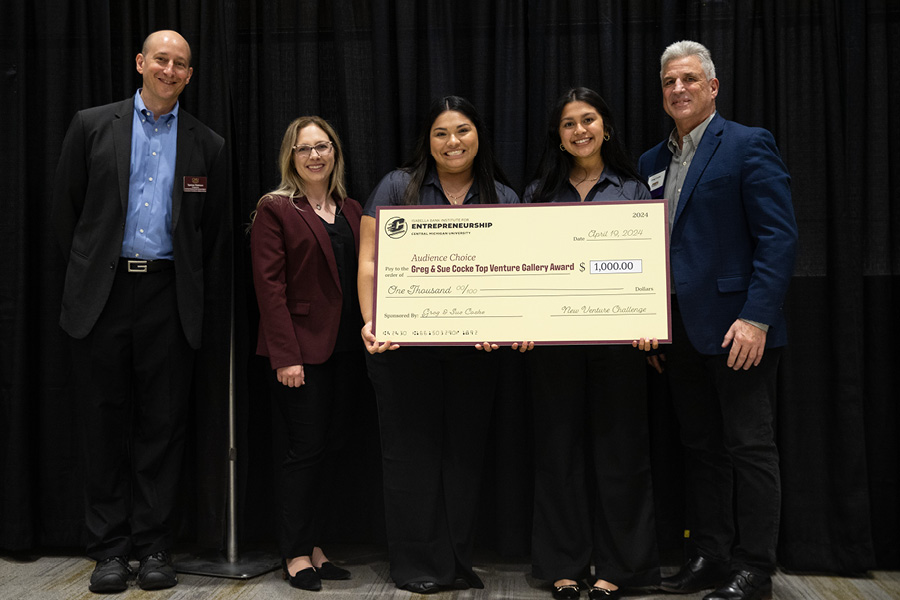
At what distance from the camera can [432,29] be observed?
284 centimetres

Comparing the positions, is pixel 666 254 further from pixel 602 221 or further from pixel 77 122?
pixel 77 122

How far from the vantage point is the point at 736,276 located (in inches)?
87.7

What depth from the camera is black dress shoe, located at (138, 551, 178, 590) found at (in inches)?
95.8

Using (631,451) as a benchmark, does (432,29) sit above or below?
above

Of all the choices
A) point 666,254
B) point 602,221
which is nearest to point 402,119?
point 602,221

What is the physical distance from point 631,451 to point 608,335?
0.42m

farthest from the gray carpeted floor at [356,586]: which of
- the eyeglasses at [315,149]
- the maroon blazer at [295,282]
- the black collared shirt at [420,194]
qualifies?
the eyeglasses at [315,149]

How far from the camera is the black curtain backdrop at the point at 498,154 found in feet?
8.80

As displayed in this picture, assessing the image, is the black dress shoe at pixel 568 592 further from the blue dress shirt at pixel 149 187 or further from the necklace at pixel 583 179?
the blue dress shirt at pixel 149 187

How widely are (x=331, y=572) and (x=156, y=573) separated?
23.5 inches

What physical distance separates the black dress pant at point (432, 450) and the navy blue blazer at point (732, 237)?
27.9 inches

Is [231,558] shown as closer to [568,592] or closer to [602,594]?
[568,592]

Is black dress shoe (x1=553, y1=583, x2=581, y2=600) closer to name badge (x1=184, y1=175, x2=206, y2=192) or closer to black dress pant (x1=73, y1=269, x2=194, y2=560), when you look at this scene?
black dress pant (x1=73, y1=269, x2=194, y2=560)

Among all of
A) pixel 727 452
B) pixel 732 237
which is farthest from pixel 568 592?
pixel 732 237
